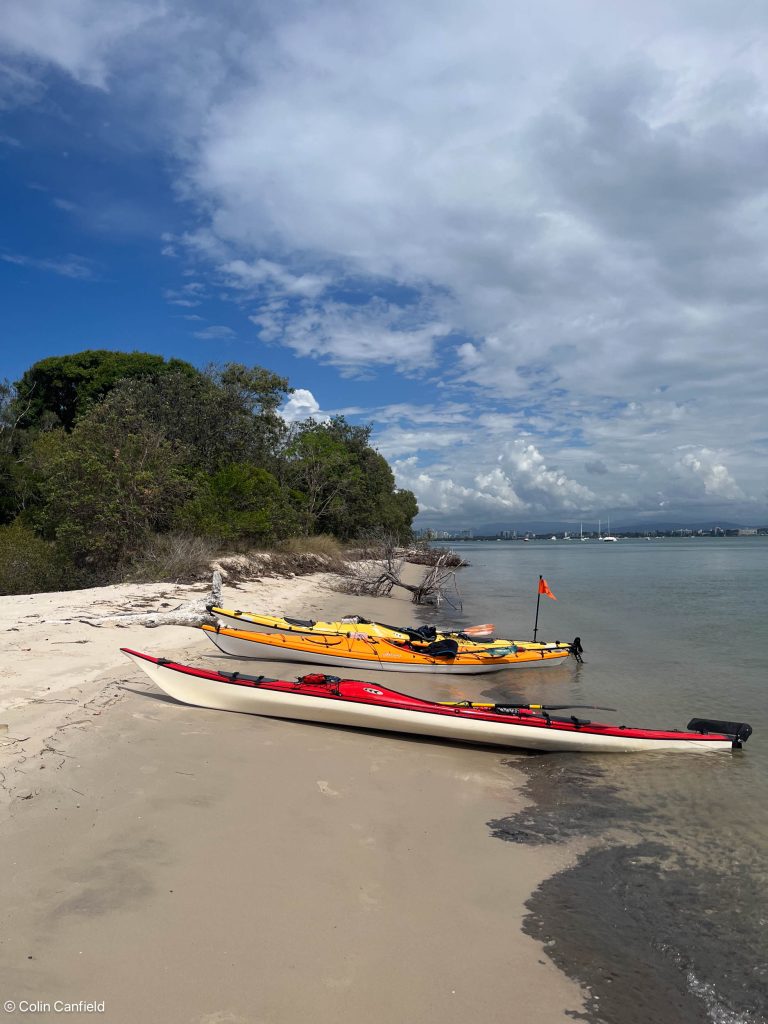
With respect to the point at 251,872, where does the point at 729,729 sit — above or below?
below

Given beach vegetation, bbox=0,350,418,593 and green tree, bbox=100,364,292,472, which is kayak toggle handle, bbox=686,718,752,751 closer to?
beach vegetation, bbox=0,350,418,593

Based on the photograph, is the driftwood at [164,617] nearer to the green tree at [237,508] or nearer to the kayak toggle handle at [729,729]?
the kayak toggle handle at [729,729]

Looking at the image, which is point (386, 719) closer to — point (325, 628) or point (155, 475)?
point (325, 628)

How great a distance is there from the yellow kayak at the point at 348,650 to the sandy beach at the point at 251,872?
3010mm

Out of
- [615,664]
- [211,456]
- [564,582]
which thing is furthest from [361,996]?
[564,582]

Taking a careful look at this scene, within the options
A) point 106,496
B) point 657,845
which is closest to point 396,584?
point 106,496

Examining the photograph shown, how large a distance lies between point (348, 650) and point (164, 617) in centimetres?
413

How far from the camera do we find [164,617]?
12352 millimetres

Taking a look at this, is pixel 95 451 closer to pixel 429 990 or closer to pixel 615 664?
pixel 615 664

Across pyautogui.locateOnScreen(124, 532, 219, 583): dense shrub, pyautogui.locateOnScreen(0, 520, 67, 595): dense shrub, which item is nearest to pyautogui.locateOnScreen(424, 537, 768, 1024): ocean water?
pyautogui.locateOnScreen(124, 532, 219, 583): dense shrub

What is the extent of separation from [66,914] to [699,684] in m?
10.8

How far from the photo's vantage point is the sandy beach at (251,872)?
307 centimetres

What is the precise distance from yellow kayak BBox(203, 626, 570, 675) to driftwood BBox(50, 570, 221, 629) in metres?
0.60

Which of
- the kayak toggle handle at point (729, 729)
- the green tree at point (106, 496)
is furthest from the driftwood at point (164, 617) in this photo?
the kayak toggle handle at point (729, 729)
